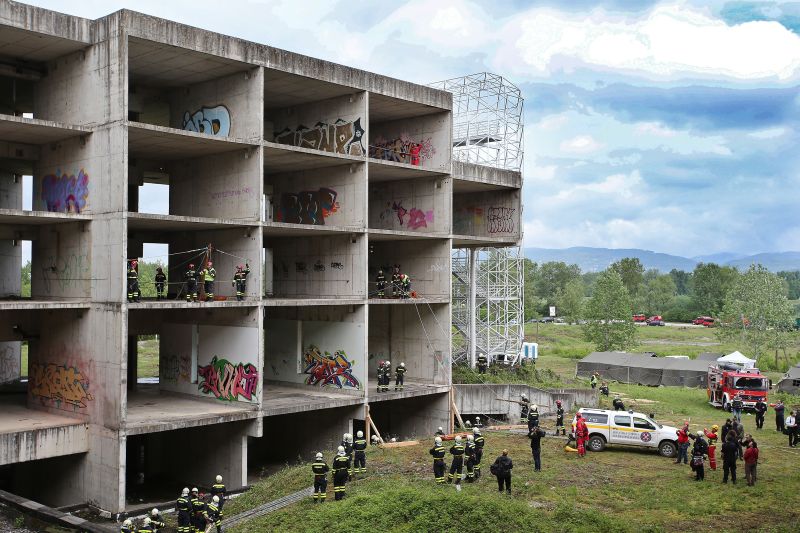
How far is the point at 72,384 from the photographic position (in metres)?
29.9

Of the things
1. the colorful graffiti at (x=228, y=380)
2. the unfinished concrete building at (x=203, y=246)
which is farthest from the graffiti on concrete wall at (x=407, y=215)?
the colorful graffiti at (x=228, y=380)

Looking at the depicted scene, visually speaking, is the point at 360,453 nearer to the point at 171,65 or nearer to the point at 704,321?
the point at 171,65

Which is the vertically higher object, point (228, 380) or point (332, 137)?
point (332, 137)

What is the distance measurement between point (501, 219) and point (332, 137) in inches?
586

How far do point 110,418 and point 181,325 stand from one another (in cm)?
814

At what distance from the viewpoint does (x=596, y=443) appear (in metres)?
32.0

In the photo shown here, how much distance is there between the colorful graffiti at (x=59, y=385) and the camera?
96.4 feet

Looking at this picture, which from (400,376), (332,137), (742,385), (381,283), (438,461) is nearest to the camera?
(438,461)

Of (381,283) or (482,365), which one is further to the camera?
(482,365)

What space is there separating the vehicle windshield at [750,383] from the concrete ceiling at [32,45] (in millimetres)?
38504

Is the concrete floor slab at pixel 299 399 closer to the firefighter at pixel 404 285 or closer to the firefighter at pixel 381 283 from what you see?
the firefighter at pixel 404 285

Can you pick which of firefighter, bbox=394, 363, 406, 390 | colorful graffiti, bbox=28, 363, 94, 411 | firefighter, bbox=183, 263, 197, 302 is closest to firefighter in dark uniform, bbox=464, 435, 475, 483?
firefighter, bbox=183, 263, 197, 302

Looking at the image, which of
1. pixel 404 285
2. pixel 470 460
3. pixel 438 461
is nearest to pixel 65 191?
pixel 404 285

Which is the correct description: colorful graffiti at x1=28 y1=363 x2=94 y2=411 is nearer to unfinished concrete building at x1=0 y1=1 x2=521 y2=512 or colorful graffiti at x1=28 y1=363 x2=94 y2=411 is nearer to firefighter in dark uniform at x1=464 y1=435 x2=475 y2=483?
unfinished concrete building at x1=0 y1=1 x2=521 y2=512
